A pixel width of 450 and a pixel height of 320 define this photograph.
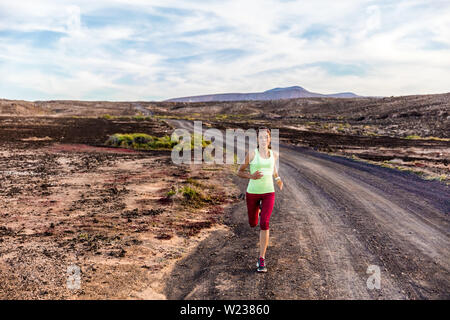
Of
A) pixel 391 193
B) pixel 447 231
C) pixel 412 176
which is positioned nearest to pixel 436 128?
pixel 412 176

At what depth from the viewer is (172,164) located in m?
19.0

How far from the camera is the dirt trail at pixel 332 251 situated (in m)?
4.97

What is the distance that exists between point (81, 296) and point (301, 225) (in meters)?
5.33

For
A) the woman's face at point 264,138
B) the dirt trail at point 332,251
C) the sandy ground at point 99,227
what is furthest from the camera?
the woman's face at point 264,138

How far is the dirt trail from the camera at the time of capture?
4.97m

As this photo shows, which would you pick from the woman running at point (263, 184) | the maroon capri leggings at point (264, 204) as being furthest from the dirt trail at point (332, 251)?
the maroon capri leggings at point (264, 204)

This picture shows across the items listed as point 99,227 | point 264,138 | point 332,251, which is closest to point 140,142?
point 99,227

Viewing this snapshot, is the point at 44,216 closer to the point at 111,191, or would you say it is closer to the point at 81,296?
the point at 111,191

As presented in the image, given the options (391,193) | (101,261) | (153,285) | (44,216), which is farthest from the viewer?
(391,193)

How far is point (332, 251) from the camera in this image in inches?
255

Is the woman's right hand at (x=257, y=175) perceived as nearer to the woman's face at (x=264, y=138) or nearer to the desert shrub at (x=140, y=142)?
the woman's face at (x=264, y=138)

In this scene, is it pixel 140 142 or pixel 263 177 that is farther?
pixel 140 142

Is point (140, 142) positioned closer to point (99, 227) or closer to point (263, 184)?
point (99, 227)

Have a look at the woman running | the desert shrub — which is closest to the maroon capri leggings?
the woman running
